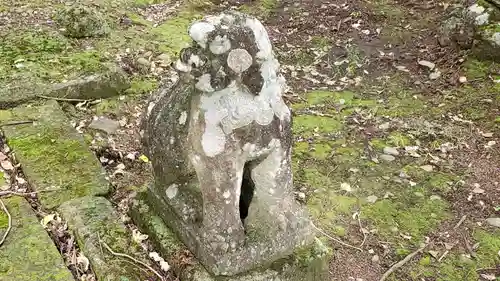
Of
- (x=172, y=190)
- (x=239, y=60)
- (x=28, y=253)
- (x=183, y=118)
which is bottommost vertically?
(x=28, y=253)

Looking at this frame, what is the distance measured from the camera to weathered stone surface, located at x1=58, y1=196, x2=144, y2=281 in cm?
321

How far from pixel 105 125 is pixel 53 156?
795 millimetres

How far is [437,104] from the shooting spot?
5.65 metres

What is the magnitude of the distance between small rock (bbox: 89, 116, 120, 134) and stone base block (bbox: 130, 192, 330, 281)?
142 centimetres

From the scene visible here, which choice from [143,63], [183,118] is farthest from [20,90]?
[183,118]

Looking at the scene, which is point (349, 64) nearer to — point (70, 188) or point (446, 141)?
point (446, 141)

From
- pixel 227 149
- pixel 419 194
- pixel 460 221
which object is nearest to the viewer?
pixel 227 149

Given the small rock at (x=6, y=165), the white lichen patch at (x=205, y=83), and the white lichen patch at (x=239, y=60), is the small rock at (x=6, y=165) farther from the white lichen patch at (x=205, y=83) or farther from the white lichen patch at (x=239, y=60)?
the white lichen patch at (x=239, y=60)

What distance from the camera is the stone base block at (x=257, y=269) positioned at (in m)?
3.06

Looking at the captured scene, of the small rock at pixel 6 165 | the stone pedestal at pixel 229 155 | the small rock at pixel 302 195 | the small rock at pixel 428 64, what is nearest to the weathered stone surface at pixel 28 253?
the small rock at pixel 6 165

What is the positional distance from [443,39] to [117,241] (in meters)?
4.56

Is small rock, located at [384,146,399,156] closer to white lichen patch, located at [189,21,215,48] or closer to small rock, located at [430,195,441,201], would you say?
small rock, located at [430,195,441,201]

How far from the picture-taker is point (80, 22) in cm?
593

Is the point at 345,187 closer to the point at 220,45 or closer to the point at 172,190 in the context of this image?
the point at 172,190
